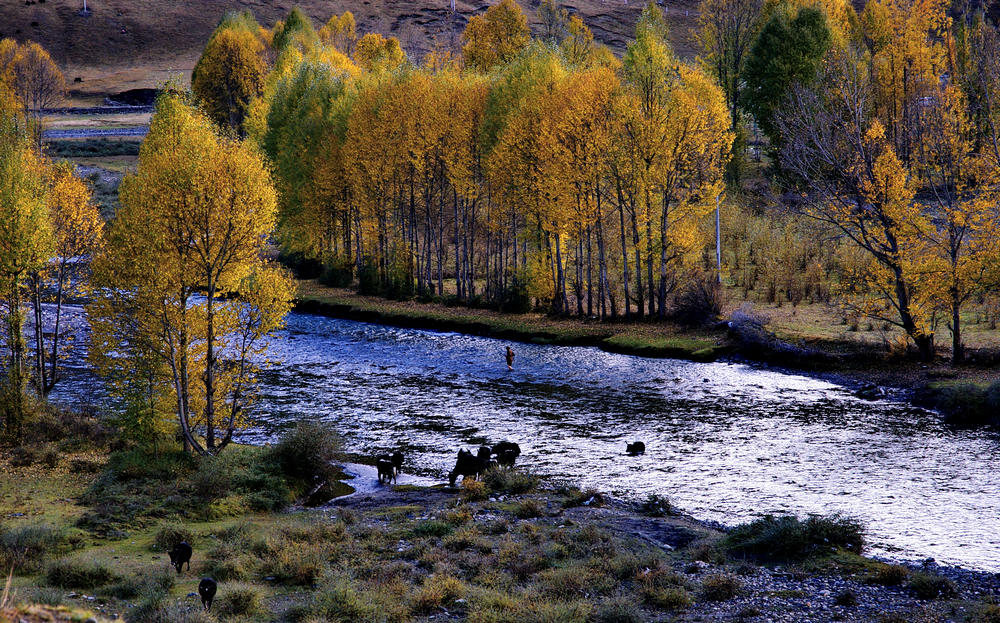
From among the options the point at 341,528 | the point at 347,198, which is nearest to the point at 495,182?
the point at 347,198

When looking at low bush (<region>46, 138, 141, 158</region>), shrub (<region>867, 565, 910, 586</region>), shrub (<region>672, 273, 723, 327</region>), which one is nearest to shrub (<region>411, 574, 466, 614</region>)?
shrub (<region>867, 565, 910, 586</region>)

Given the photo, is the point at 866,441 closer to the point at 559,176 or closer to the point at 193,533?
the point at 193,533

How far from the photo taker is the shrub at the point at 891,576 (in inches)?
672

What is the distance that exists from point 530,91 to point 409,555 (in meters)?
39.4

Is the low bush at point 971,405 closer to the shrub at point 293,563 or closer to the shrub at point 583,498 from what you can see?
the shrub at point 583,498

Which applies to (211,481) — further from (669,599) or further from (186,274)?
(669,599)

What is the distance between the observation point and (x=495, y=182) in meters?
54.8

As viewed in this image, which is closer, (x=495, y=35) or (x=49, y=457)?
(x=49, y=457)

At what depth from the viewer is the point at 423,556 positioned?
19.4 meters

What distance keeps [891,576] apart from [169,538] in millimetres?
17445

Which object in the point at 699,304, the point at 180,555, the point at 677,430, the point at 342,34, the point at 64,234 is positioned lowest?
the point at 677,430

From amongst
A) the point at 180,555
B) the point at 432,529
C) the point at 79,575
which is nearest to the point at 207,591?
the point at 180,555

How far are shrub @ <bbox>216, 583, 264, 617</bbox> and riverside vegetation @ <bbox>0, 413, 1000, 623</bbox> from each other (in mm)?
27

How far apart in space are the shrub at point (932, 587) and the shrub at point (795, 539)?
93.6 inches
